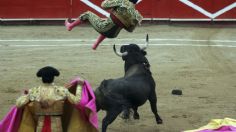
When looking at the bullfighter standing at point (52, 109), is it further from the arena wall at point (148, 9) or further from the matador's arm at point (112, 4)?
the arena wall at point (148, 9)

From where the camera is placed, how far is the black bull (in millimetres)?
5992

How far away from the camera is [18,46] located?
13.4 metres

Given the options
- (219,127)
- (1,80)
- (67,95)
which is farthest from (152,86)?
(1,80)

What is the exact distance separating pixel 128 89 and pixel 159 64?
17.3 feet

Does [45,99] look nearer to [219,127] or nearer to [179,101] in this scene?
[219,127]

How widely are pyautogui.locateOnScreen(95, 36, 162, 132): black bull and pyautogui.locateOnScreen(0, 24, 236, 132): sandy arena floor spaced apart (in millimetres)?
612

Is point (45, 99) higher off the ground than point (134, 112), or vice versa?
point (45, 99)

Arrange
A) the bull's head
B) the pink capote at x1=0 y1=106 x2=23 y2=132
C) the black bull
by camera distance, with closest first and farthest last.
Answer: the pink capote at x1=0 y1=106 x2=23 y2=132, the black bull, the bull's head

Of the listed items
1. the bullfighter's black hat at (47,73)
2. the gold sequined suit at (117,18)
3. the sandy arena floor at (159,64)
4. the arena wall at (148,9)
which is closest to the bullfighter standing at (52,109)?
the bullfighter's black hat at (47,73)

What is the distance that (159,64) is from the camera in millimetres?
11367

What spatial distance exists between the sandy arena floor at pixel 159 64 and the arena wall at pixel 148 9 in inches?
15.3

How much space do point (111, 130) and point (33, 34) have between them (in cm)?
905

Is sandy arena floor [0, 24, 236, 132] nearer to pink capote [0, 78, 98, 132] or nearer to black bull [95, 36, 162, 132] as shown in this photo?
black bull [95, 36, 162, 132]

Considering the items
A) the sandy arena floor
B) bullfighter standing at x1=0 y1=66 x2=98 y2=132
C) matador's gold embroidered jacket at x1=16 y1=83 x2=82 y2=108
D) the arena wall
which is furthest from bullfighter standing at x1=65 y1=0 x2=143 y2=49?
the arena wall
